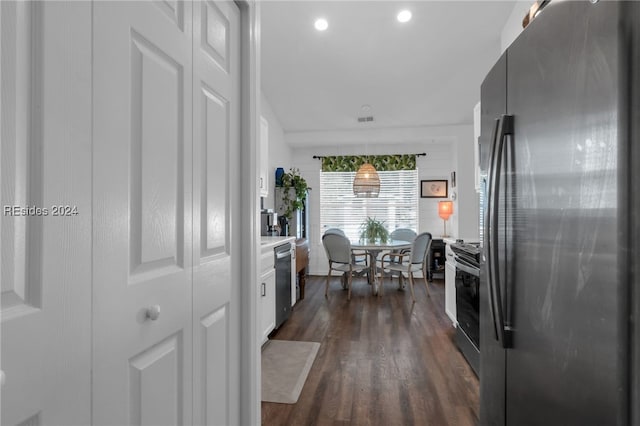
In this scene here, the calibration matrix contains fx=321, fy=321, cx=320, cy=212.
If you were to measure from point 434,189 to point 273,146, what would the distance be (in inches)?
125

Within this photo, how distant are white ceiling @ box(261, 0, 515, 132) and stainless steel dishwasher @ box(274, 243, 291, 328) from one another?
2.36 meters

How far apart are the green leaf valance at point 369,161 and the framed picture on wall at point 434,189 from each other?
1.34 feet

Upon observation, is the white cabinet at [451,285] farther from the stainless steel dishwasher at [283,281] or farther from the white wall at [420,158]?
the white wall at [420,158]

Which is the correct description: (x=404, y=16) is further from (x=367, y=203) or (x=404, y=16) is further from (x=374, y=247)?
(x=367, y=203)

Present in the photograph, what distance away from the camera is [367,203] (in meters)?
6.40

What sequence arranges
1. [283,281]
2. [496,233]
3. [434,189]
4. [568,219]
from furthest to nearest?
1. [434,189]
2. [283,281]
3. [496,233]
4. [568,219]

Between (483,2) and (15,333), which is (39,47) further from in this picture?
(483,2)

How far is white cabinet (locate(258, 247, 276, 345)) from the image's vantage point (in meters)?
2.82

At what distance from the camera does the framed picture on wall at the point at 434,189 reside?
6148 mm

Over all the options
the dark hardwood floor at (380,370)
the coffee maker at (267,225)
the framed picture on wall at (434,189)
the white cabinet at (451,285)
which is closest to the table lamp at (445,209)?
the framed picture on wall at (434,189)

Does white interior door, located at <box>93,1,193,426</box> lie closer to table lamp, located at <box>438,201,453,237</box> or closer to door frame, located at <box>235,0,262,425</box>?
door frame, located at <box>235,0,262,425</box>

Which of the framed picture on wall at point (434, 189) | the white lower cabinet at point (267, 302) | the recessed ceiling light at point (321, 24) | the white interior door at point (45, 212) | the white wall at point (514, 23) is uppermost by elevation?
the recessed ceiling light at point (321, 24)

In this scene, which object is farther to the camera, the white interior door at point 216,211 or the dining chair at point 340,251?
the dining chair at point 340,251

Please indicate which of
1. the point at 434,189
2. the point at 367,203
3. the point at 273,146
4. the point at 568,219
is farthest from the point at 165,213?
the point at 434,189
